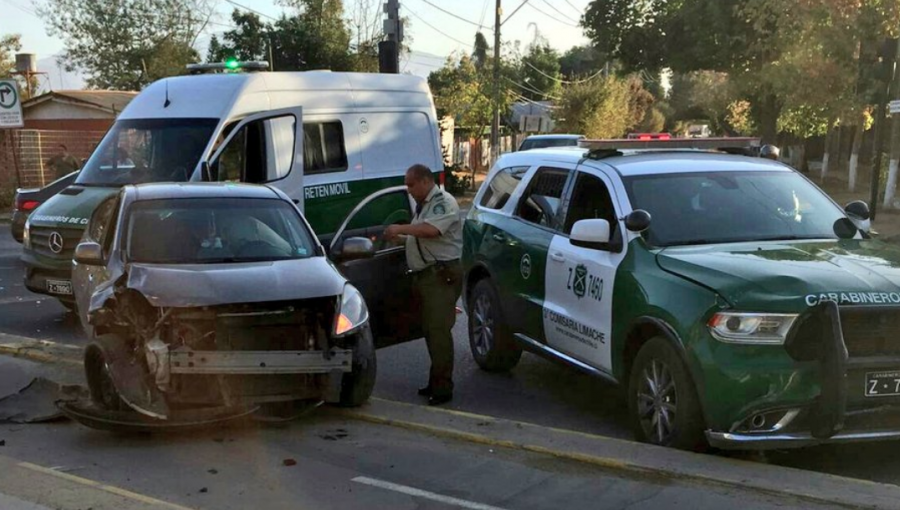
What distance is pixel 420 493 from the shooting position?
474 cm

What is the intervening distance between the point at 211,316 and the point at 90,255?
1646 mm

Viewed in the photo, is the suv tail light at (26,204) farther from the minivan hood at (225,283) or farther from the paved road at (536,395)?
the minivan hood at (225,283)

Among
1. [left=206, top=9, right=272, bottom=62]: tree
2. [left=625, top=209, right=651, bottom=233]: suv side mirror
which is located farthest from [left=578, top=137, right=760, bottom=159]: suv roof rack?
[left=206, top=9, right=272, bottom=62]: tree

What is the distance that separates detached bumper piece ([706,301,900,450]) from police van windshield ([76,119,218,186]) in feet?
23.4

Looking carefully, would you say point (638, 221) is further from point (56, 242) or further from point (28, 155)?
point (28, 155)

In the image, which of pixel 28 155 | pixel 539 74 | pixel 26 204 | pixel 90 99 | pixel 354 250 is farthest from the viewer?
pixel 539 74

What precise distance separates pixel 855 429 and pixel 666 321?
112cm

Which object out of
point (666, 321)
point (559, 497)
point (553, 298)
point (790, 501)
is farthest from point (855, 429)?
point (553, 298)

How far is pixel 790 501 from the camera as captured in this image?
441 cm

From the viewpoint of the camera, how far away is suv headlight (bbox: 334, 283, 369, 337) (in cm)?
594

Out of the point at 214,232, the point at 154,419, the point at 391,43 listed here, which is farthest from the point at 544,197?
the point at 391,43

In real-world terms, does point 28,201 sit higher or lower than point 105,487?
higher

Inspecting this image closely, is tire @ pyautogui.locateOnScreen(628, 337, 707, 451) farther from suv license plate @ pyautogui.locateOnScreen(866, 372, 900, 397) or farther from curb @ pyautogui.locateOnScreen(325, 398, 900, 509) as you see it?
suv license plate @ pyautogui.locateOnScreen(866, 372, 900, 397)

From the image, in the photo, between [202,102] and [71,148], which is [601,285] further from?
[71,148]
